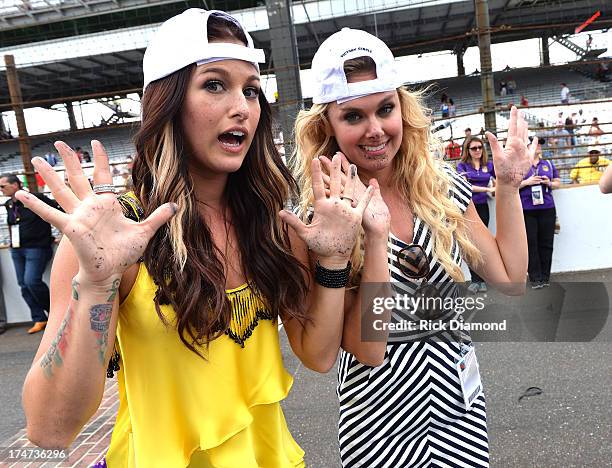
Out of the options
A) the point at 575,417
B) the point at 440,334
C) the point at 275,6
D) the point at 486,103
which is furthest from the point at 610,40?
the point at 440,334

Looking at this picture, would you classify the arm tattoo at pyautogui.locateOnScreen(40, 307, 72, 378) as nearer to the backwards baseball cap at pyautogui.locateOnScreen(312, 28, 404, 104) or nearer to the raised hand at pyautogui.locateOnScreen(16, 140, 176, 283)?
the raised hand at pyautogui.locateOnScreen(16, 140, 176, 283)

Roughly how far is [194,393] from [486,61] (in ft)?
19.6

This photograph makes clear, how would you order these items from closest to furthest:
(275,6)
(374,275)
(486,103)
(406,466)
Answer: (374,275) → (406,466) → (275,6) → (486,103)

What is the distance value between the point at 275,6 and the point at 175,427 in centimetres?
526

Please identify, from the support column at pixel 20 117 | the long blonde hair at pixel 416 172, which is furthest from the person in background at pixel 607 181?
the support column at pixel 20 117

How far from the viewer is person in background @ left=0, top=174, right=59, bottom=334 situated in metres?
6.46

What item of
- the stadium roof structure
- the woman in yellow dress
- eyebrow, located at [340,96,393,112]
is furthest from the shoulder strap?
the stadium roof structure

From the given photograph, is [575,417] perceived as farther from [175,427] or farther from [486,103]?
[486,103]

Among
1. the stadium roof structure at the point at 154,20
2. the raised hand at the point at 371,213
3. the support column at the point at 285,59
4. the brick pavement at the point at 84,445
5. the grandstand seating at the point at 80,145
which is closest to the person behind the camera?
the raised hand at the point at 371,213

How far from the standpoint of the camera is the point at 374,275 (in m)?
1.58

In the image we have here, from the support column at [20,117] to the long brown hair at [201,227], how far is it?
588cm

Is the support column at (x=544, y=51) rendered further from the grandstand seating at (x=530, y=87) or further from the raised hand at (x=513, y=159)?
the raised hand at (x=513, y=159)

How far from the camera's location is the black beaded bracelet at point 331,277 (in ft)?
4.97

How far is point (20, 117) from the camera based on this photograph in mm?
6605
